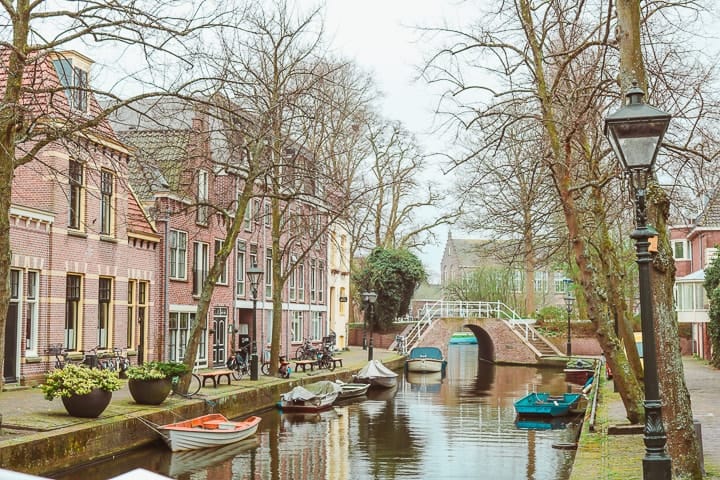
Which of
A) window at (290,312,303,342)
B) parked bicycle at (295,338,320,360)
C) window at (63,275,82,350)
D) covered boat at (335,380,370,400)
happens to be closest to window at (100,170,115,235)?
window at (63,275,82,350)

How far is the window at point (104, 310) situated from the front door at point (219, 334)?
277 inches

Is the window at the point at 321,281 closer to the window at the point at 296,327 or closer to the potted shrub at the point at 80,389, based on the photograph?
the window at the point at 296,327

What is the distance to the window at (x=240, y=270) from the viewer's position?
117ft

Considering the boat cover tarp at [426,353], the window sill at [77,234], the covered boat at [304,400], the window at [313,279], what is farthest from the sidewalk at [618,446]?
the window at [313,279]

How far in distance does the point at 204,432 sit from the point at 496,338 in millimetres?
36268

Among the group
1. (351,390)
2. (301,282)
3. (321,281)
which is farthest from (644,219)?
(321,281)

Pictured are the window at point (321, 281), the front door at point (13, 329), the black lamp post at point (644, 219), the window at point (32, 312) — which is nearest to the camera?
the black lamp post at point (644, 219)

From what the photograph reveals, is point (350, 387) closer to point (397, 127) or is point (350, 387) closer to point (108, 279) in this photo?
point (108, 279)

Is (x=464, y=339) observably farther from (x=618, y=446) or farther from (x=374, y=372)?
(x=618, y=446)

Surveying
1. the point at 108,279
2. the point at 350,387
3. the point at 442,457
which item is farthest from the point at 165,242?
the point at 442,457

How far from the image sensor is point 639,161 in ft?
26.0

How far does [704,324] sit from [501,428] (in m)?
27.7

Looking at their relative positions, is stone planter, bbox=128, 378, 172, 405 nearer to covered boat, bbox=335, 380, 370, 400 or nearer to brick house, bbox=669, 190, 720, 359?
covered boat, bbox=335, 380, 370, 400

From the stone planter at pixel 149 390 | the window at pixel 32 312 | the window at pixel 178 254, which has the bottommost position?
the stone planter at pixel 149 390
